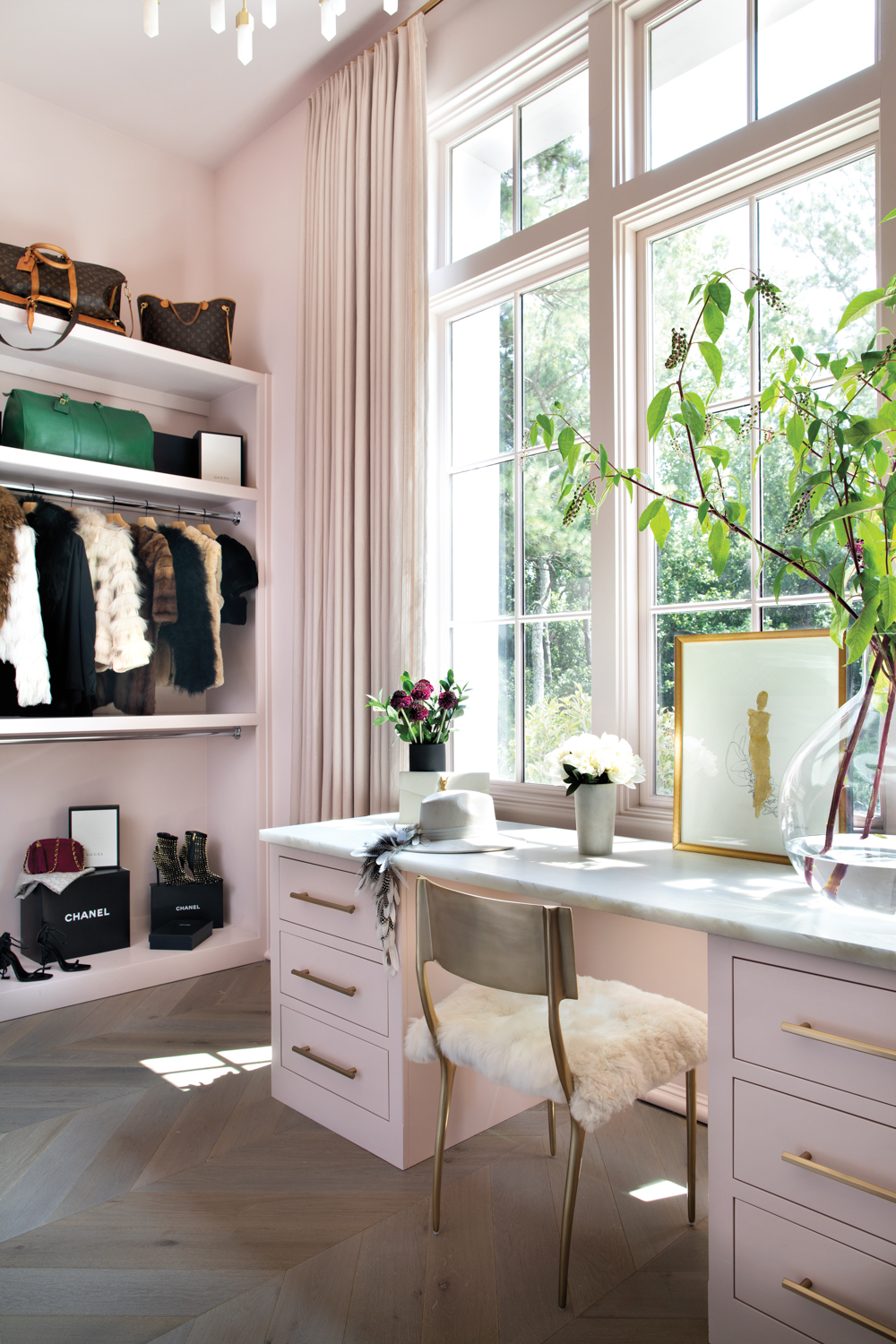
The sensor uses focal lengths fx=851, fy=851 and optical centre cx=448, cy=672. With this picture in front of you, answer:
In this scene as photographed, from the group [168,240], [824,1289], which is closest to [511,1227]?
[824,1289]

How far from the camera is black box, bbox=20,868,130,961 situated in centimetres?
301

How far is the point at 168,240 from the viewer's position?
370 cm

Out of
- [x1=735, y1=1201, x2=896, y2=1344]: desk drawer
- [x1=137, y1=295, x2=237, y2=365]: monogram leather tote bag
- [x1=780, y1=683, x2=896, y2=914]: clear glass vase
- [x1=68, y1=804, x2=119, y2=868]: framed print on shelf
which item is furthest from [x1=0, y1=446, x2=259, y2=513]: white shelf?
[x1=735, y1=1201, x2=896, y2=1344]: desk drawer

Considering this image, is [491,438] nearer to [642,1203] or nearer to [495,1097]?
[495,1097]

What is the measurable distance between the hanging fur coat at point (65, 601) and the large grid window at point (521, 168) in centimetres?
163

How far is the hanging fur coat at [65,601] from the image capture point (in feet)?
9.46

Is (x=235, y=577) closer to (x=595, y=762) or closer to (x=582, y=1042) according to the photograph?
(x=595, y=762)

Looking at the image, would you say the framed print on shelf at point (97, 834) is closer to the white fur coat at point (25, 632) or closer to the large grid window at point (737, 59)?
the white fur coat at point (25, 632)

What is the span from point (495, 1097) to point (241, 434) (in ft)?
8.83

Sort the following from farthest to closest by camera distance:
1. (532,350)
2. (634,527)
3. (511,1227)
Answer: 1. (532,350)
2. (634,527)
3. (511,1227)

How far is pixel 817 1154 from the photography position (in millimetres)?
1212

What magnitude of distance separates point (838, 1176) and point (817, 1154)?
48 mm

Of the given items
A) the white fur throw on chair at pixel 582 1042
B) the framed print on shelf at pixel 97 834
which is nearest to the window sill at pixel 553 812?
the white fur throw on chair at pixel 582 1042

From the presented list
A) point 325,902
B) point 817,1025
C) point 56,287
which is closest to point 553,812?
point 325,902
